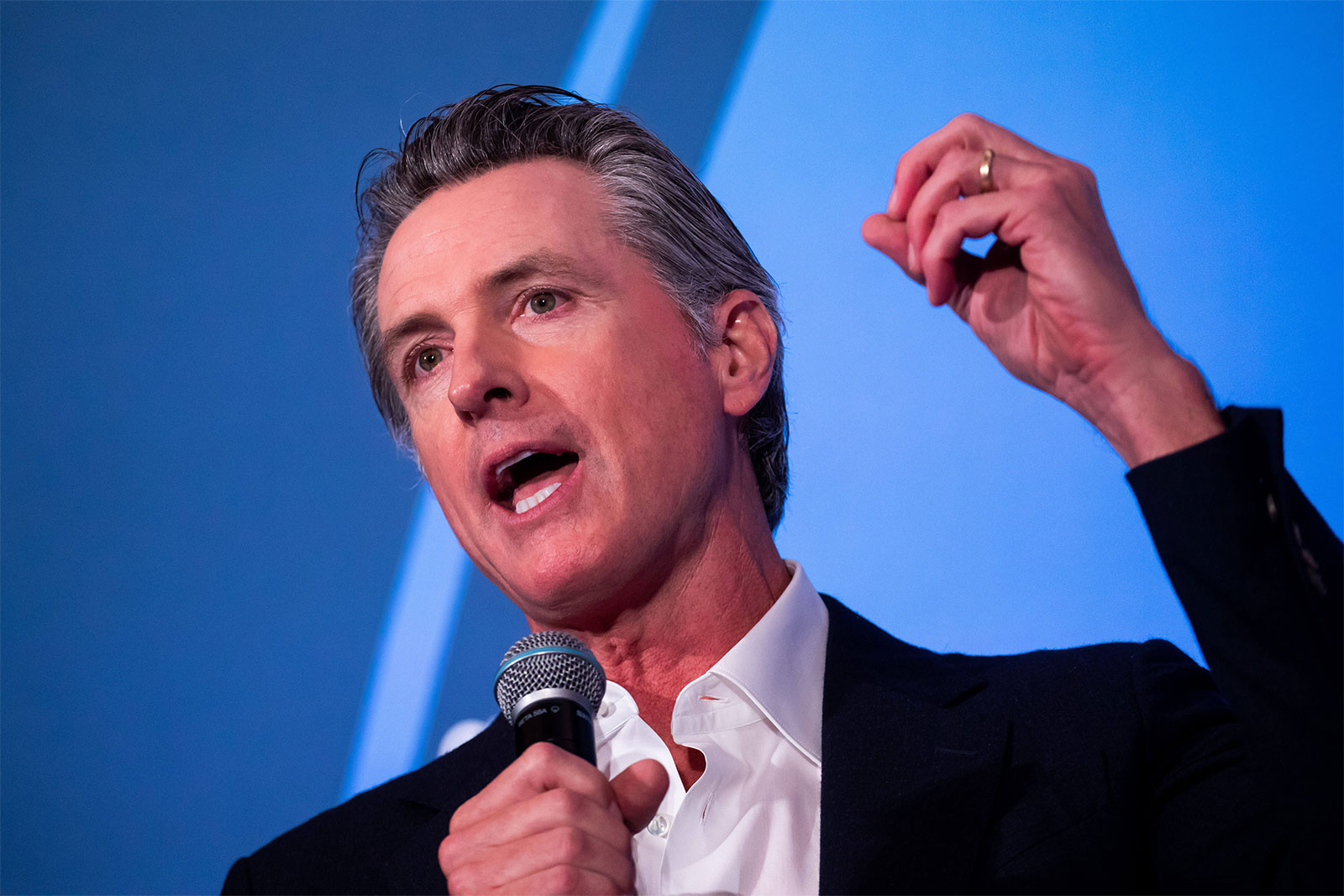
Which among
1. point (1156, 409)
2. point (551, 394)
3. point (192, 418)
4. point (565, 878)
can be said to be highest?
point (192, 418)

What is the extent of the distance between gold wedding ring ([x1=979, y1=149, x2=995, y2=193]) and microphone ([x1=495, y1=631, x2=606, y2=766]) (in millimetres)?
752

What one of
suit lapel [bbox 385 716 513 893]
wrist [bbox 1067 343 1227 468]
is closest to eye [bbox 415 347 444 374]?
suit lapel [bbox 385 716 513 893]

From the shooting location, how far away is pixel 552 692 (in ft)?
3.78

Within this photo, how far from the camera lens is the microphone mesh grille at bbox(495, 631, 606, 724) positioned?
1.20 m

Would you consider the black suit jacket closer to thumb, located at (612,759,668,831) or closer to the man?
the man

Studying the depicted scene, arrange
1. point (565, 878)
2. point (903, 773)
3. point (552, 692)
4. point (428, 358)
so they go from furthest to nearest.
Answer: point (428, 358)
point (903, 773)
point (552, 692)
point (565, 878)

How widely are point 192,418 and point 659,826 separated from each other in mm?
1595

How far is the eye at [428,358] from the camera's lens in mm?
1883

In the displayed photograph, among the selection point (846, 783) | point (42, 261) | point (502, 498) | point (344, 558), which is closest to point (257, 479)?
point (344, 558)

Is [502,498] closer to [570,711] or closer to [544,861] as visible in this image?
[570,711]

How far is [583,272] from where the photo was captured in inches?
71.7

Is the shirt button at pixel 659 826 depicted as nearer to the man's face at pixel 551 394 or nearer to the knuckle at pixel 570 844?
the man's face at pixel 551 394

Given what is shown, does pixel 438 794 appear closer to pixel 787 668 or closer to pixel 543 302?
pixel 787 668

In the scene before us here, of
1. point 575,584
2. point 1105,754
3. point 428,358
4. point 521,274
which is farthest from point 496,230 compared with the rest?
point 1105,754
